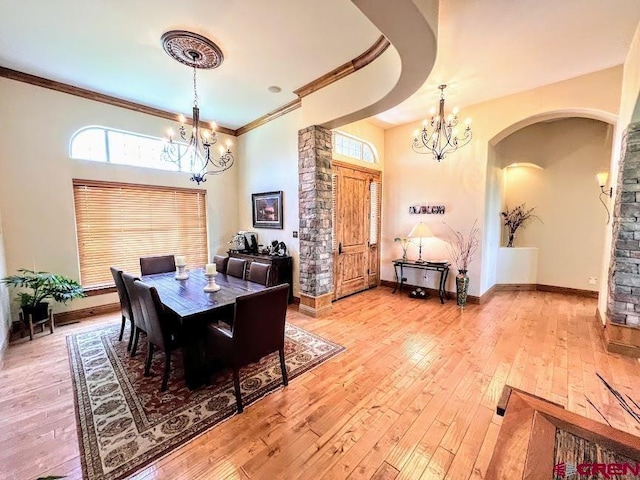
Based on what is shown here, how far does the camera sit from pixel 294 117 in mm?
4375

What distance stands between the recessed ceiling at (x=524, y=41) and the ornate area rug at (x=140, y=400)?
11.9 feet

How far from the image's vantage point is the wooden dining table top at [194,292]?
224cm

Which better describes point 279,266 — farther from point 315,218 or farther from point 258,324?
point 258,324

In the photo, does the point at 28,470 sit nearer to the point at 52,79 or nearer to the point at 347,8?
the point at 347,8

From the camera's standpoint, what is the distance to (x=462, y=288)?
4.34 meters

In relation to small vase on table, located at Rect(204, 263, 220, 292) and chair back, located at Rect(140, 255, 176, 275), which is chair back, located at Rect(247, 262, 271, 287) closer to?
small vase on table, located at Rect(204, 263, 220, 292)

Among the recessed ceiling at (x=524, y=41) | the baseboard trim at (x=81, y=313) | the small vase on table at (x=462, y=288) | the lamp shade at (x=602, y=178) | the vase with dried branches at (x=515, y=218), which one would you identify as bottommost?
the baseboard trim at (x=81, y=313)

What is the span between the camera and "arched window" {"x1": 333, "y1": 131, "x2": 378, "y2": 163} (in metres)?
4.71

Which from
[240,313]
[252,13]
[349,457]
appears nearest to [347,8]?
[252,13]

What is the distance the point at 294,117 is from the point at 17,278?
434cm

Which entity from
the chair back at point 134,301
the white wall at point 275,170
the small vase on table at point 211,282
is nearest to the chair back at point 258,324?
the small vase on table at point 211,282

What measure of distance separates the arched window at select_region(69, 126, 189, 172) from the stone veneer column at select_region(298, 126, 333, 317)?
2391 millimetres

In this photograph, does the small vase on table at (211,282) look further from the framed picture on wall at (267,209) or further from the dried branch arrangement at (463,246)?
the dried branch arrangement at (463,246)

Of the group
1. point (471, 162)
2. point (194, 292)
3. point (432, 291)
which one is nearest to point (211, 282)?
point (194, 292)
